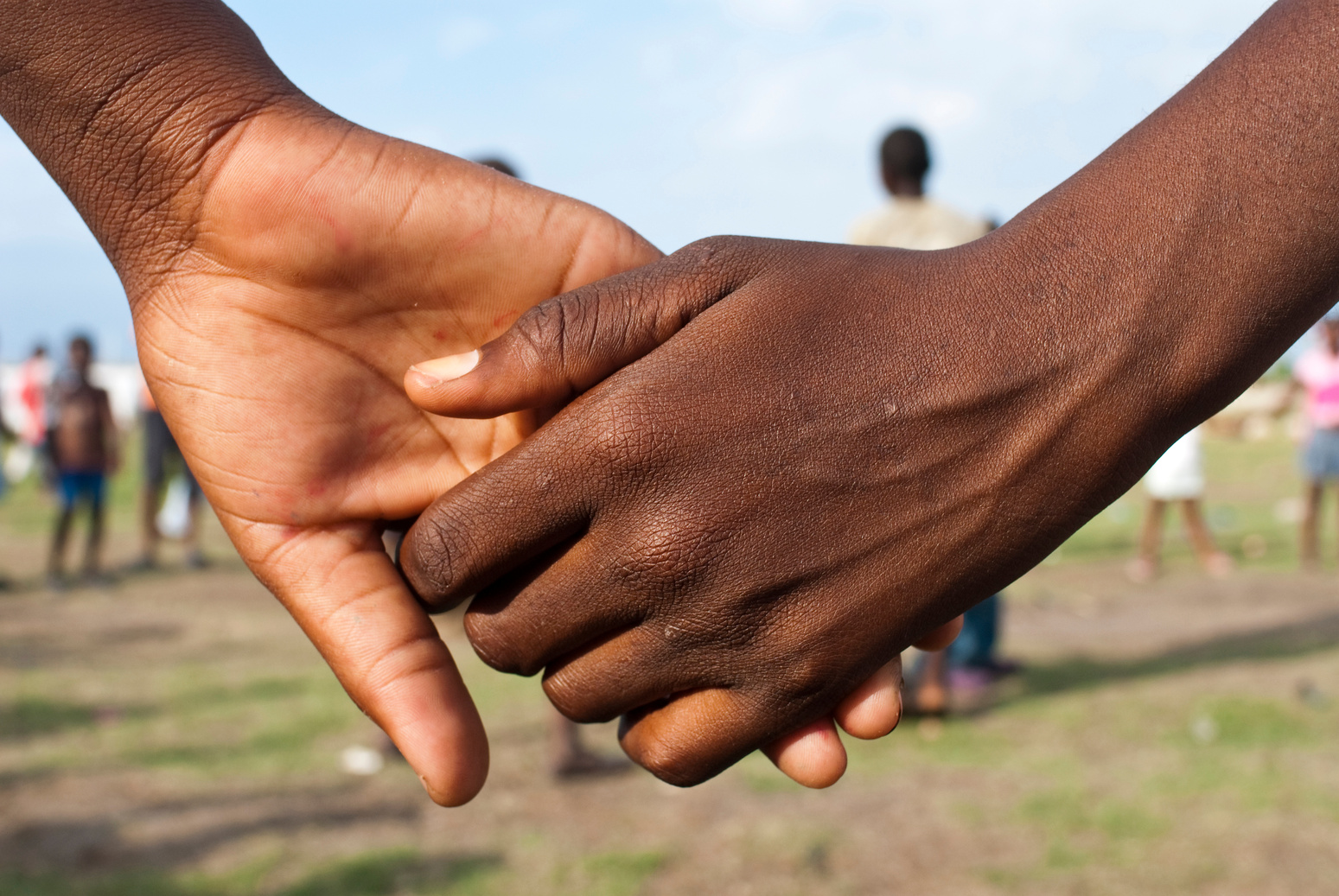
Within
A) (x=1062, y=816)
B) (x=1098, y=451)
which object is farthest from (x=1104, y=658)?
(x=1098, y=451)

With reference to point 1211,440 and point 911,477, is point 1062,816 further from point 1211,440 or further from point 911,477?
point 1211,440

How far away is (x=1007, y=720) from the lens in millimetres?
5766

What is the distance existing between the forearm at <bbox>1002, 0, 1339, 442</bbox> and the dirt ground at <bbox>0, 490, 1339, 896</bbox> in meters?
2.86

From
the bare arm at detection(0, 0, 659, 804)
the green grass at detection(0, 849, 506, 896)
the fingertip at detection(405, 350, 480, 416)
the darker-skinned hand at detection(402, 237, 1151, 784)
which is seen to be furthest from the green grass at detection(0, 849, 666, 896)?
the fingertip at detection(405, 350, 480, 416)

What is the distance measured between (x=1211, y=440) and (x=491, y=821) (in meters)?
23.2

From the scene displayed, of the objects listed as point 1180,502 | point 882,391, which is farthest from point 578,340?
point 1180,502

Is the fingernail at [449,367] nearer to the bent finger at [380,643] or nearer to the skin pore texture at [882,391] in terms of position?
the skin pore texture at [882,391]

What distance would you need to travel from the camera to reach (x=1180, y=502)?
9.59 meters

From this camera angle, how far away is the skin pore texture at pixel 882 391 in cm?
154

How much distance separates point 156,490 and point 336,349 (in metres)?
10.0

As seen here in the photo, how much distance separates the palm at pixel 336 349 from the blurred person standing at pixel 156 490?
30.1 ft

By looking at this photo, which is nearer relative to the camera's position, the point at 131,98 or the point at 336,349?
the point at 131,98

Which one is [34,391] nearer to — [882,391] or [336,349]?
[336,349]

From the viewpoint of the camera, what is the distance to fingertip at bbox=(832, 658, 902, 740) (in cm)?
171
